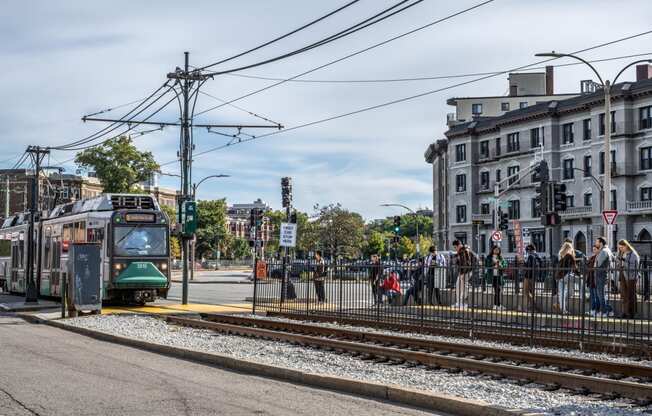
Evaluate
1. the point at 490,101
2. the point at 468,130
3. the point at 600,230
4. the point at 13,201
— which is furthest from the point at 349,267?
the point at 13,201

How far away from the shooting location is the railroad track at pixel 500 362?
10.7 metres

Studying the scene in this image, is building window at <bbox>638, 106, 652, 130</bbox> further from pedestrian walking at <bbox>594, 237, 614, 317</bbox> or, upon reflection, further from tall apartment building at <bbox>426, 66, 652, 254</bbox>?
pedestrian walking at <bbox>594, 237, 614, 317</bbox>

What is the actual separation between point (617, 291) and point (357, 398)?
7.19m

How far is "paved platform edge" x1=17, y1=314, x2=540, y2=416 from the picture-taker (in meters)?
9.35

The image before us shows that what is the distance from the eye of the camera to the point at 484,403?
9.36 metres

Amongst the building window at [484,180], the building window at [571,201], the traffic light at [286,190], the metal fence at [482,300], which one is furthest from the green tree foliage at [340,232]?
the metal fence at [482,300]

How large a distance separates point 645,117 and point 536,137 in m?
12.3

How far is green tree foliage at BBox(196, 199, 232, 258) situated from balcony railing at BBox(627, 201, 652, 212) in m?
80.6

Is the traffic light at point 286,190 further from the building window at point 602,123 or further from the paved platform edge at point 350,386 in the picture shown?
the building window at point 602,123

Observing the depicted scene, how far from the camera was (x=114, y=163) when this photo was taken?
80500mm

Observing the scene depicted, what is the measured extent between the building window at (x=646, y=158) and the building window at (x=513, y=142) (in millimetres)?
14253

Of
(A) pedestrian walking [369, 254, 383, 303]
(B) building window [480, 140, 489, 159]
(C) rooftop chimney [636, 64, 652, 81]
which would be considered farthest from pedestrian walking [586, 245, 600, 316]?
(B) building window [480, 140, 489, 159]

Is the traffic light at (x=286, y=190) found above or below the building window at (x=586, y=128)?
below

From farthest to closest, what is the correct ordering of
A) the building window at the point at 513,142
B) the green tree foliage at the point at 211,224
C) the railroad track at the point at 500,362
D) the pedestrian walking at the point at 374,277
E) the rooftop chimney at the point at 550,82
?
the green tree foliage at the point at 211,224 < the rooftop chimney at the point at 550,82 < the building window at the point at 513,142 < the pedestrian walking at the point at 374,277 < the railroad track at the point at 500,362
